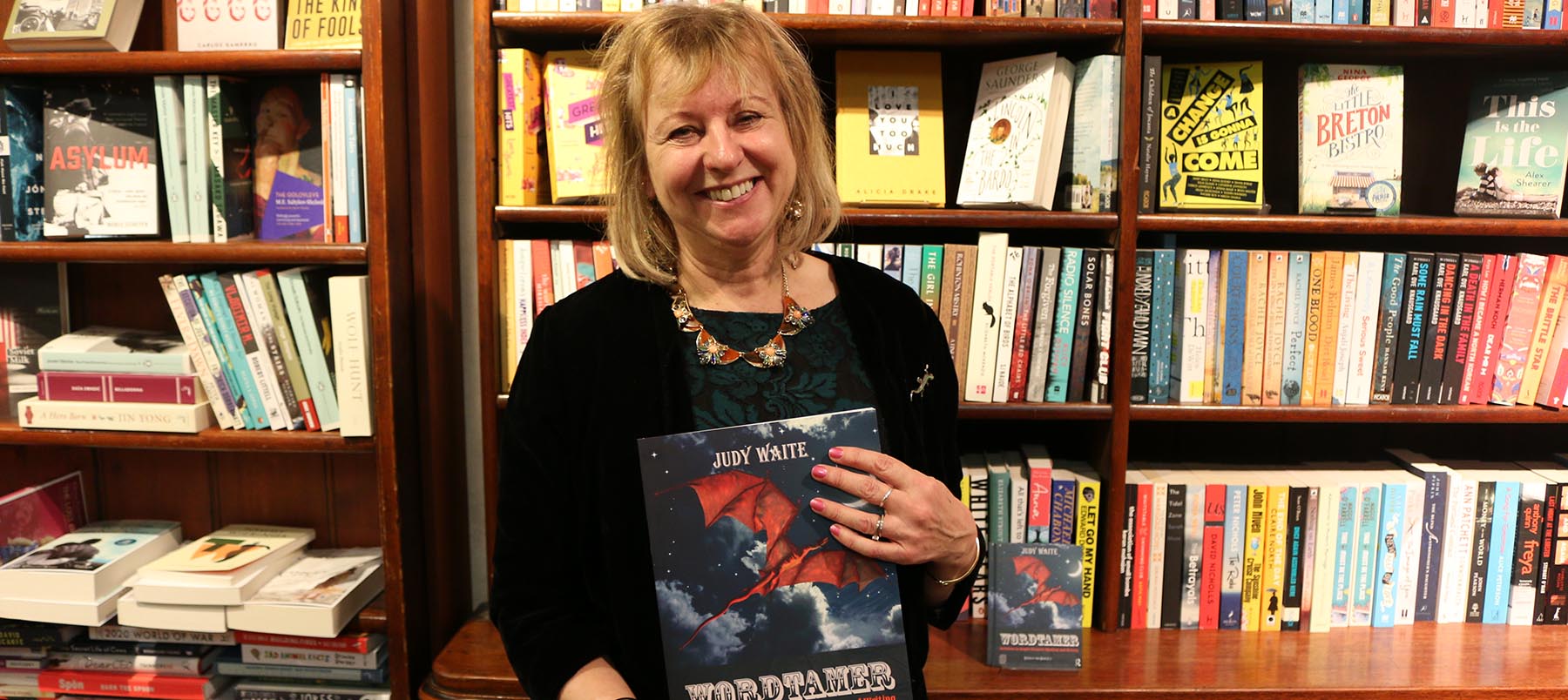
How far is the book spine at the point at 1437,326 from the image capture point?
180 cm

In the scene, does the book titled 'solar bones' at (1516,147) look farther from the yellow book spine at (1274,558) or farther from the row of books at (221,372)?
the row of books at (221,372)

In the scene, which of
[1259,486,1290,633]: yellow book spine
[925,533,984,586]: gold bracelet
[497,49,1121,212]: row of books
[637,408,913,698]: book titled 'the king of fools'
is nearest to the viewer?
[637,408,913,698]: book titled 'the king of fools'

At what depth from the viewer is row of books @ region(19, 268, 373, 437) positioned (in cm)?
172

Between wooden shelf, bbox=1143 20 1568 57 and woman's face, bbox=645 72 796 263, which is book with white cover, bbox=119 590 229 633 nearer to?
woman's face, bbox=645 72 796 263

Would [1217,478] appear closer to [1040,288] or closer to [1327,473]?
[1327,473]

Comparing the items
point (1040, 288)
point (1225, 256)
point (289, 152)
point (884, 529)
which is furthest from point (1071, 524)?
point (289, 152)

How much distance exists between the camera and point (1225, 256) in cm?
179

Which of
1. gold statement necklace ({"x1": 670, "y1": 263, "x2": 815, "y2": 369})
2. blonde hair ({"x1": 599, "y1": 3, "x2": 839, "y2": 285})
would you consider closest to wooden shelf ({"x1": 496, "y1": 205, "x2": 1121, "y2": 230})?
blonde hair ({"x1": 599, "y1": 3, "x2": 839, "y2": 285})

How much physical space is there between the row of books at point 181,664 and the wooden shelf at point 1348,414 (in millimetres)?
1478

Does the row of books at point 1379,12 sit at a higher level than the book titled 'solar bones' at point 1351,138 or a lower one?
higher

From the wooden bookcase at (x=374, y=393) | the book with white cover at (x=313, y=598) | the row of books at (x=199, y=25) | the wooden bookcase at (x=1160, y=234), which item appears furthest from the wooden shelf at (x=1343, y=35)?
the book with white cover at (x=313, y=598)

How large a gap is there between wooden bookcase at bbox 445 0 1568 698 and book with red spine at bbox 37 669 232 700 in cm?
43

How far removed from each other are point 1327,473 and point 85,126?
2.33 m

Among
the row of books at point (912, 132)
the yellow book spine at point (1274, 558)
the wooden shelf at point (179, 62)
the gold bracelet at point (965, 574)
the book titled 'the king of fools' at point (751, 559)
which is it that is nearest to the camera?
the book titled 'the king of fools' at point (751, 559)
